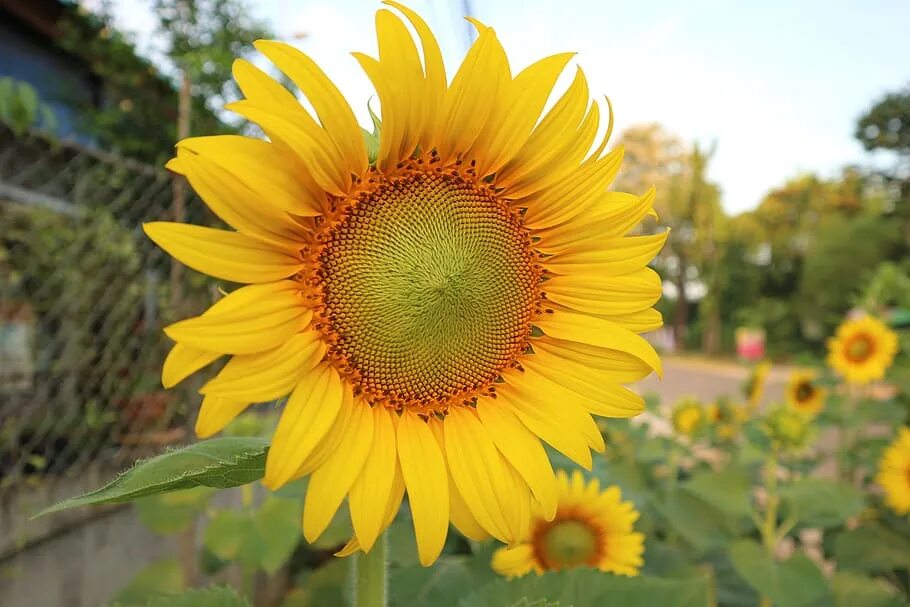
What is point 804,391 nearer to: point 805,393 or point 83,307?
point 805,393

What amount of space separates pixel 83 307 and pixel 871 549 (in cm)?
270

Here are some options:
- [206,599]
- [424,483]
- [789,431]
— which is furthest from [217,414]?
[789,431]

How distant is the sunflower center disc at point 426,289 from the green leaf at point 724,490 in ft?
3.42

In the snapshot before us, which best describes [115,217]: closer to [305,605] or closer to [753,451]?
[305,605]

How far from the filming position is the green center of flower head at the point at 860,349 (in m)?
2.93

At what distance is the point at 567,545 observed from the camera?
1236 mm

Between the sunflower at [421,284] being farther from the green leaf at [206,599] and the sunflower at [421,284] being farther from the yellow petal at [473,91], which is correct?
the green leaf at [206,599]

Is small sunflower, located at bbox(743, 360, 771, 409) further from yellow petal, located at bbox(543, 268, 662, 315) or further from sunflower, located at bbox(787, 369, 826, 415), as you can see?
yellow petal, located at bbox(543, 268, 662, 315)

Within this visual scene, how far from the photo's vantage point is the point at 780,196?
22.6 meters

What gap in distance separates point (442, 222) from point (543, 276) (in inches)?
5.2

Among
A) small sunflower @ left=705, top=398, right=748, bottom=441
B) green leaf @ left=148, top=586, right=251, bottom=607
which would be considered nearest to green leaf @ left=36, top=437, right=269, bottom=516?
green leaf @ left=148, top=586, right=251, bottom=607

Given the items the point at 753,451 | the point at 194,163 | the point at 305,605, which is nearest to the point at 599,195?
the point at 194,163

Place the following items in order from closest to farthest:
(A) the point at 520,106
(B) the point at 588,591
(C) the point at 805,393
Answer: (A) the point at 520,106 < (B) the point at 588,591 < (C) the point at 805,393

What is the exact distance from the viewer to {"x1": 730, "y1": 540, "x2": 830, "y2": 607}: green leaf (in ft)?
4.35
